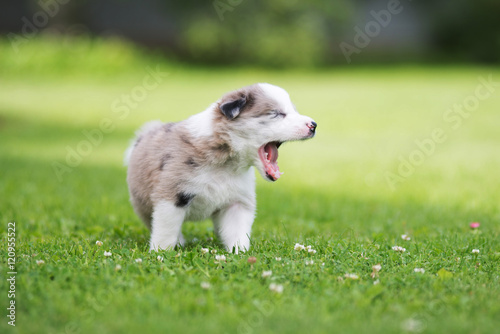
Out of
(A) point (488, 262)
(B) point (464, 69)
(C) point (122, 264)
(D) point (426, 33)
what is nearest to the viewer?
(C) point (122, 264)

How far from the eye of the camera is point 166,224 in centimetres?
456

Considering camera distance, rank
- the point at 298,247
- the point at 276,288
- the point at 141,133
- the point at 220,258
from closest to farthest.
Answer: the point at 276,288 < the point at 220,258 < the point at 298,247 < the point at 141,133

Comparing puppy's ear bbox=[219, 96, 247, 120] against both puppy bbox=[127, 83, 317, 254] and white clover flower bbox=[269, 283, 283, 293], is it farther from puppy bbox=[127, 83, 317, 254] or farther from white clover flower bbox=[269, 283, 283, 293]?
white clover flower bbox=[269, 283, 283, 293]

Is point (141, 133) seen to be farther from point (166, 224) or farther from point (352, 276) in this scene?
point (352, 276)

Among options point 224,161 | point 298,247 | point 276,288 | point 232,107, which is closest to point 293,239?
point 298,247

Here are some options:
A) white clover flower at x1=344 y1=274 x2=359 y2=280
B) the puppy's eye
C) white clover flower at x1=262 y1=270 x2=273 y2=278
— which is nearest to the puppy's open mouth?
the puppy's eye

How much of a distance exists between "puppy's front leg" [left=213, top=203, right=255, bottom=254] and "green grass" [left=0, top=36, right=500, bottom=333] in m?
0.16

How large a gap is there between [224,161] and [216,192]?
245 millimetres

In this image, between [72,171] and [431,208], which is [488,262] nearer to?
[431,208]

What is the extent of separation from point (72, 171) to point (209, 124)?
5.04m

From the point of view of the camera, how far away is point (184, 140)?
4703 mm

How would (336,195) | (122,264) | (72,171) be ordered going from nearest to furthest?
(122,264)
(336,195)
(72,171)

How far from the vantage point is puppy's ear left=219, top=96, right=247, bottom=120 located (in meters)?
4.46

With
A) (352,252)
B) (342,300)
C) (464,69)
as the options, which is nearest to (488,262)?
(352,252)
